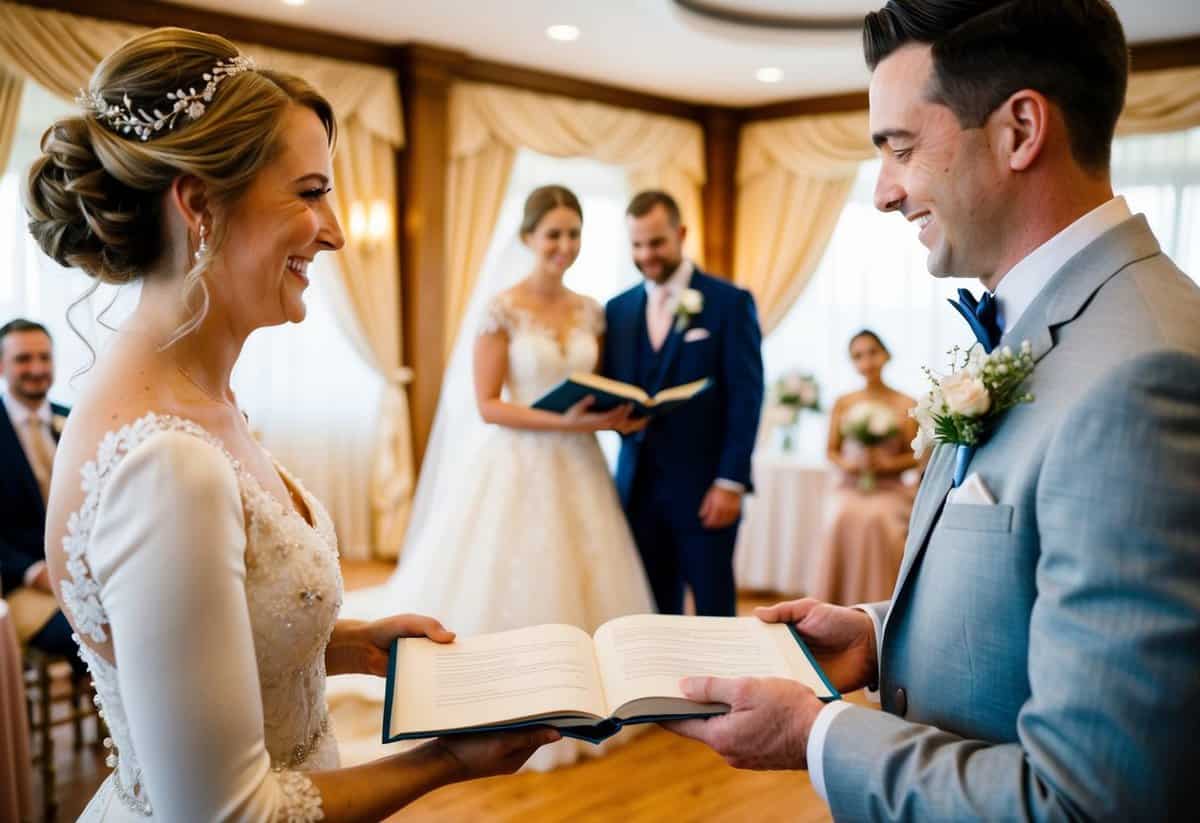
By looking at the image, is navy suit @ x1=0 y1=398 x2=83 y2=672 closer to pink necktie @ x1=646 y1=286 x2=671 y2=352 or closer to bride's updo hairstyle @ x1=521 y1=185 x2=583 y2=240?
bride's updo hairstyle @ x1=521 y1=185 x2=583 y2=240

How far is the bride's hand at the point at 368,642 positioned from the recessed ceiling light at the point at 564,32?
17.0 ft

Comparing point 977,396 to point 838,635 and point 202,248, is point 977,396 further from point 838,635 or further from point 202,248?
point 202,248

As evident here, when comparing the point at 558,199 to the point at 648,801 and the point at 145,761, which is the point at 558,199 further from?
the point at 145,761

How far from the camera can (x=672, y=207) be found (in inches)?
161

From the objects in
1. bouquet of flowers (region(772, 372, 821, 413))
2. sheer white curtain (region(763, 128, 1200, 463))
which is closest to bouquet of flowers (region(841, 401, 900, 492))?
bouquet of flowers (region(772, 372, 821, 413))

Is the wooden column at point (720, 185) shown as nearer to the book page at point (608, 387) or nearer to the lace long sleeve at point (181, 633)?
the book page at point (608, 387)

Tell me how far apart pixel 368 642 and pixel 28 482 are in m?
2.55

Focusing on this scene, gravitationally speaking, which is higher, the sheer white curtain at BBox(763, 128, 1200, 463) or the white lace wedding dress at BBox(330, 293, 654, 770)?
the sheer white curtain at BBox(763, 128, 1200, 463)

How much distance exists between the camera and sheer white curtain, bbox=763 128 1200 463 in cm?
756

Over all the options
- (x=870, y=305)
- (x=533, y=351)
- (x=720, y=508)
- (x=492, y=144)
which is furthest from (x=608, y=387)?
A: (x=870, y=305)

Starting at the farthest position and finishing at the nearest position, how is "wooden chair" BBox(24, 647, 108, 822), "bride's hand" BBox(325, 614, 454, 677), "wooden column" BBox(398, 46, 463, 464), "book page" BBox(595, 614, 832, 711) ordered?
"wooden column" BBox(398, 46, 463, 464), "wooden chair" BBox(24, 647, 108, 822), "bride's hand" BBox(325, 614, 454, 677), "book page" BBox(595, 614, 832, 711)

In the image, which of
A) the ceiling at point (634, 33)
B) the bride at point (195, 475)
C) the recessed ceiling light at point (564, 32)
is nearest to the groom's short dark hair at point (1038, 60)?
the bride at point (195, 475)

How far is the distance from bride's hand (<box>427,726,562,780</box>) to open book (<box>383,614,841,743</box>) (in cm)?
4

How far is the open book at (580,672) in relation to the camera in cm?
131
